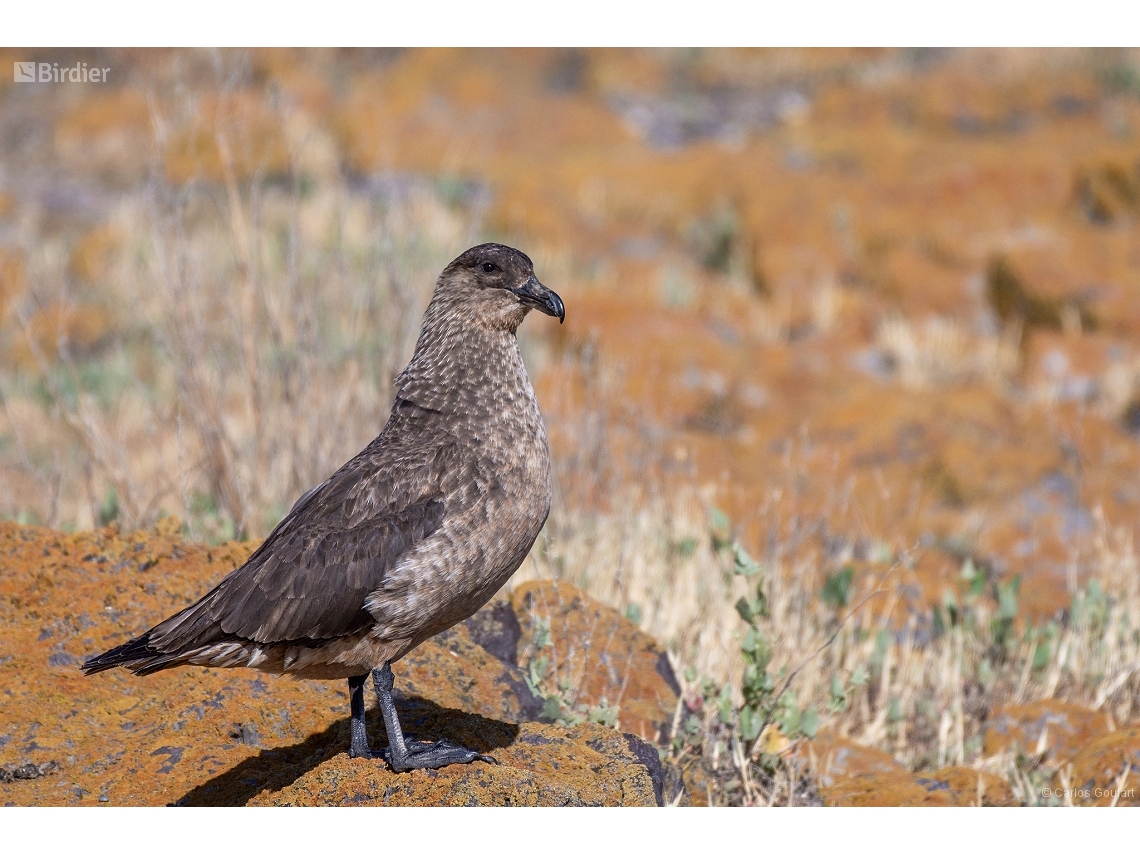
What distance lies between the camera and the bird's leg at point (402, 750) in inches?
163

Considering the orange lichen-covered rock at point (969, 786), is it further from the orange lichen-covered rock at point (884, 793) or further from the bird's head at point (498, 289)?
the bird's head at point (498, 289)

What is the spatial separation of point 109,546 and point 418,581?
184 centimetres

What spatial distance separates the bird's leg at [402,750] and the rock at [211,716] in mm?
36

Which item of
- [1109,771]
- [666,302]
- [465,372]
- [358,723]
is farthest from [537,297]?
[666,302]

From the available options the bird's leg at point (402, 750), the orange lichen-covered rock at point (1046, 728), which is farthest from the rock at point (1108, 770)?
the bird's leg at point (402, 750)

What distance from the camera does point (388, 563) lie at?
4176mm

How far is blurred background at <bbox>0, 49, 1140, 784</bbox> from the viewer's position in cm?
699

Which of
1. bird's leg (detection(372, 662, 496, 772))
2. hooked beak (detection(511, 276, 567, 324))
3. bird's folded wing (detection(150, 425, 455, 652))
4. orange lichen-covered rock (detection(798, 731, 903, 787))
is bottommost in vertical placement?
orange lichen-covered rock (detection(798, 731, 903, 787))

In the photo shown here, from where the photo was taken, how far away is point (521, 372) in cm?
466

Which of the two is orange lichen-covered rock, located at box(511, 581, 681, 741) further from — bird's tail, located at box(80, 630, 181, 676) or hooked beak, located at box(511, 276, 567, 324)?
bird's tail, located at box(80, 630, 181, 676)

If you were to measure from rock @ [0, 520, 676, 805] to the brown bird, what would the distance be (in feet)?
0.79

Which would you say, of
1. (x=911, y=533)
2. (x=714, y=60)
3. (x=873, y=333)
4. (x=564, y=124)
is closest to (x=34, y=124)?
(x=564, y=124)

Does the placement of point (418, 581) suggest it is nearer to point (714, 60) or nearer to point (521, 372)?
point (521, 372)

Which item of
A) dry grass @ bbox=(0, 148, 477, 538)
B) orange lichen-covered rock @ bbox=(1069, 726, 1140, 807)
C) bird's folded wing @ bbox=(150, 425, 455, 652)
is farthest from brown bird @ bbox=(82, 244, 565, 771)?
orange lichen-covered rock @ bbox=(1069, 726, 1140, 807)
